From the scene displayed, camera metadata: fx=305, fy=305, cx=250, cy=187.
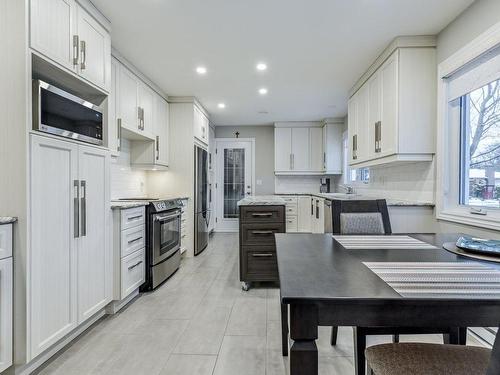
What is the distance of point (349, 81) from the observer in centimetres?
409

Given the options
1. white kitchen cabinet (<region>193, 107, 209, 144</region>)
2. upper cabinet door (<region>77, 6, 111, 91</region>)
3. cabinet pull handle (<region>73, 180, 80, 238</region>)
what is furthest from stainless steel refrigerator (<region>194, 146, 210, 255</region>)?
cabinet pull handle (<region>73, 180, 80, 238</region>)

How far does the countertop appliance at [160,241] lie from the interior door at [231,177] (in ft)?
10.5

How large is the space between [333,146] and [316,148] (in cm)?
45

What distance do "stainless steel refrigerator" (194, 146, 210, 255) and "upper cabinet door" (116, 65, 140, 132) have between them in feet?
4.42

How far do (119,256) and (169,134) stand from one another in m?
2.51

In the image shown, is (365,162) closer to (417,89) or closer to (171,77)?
(417,89)

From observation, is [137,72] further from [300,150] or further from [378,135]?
[300,150]

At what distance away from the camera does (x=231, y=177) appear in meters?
7.11

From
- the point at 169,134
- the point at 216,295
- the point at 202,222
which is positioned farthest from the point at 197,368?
the point at 169,134

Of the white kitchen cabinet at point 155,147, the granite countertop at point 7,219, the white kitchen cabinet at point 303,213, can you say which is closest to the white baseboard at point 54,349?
the granite countertop at point 7,219

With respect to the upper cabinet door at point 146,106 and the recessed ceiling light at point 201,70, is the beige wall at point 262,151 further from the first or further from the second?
the recessed ceiling light at point 201,70

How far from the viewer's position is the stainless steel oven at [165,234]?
10.7 feet

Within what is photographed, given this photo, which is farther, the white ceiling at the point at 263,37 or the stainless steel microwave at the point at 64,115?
the white ceiling at the point at 263,37

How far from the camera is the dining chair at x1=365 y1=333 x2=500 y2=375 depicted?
0.97 m
